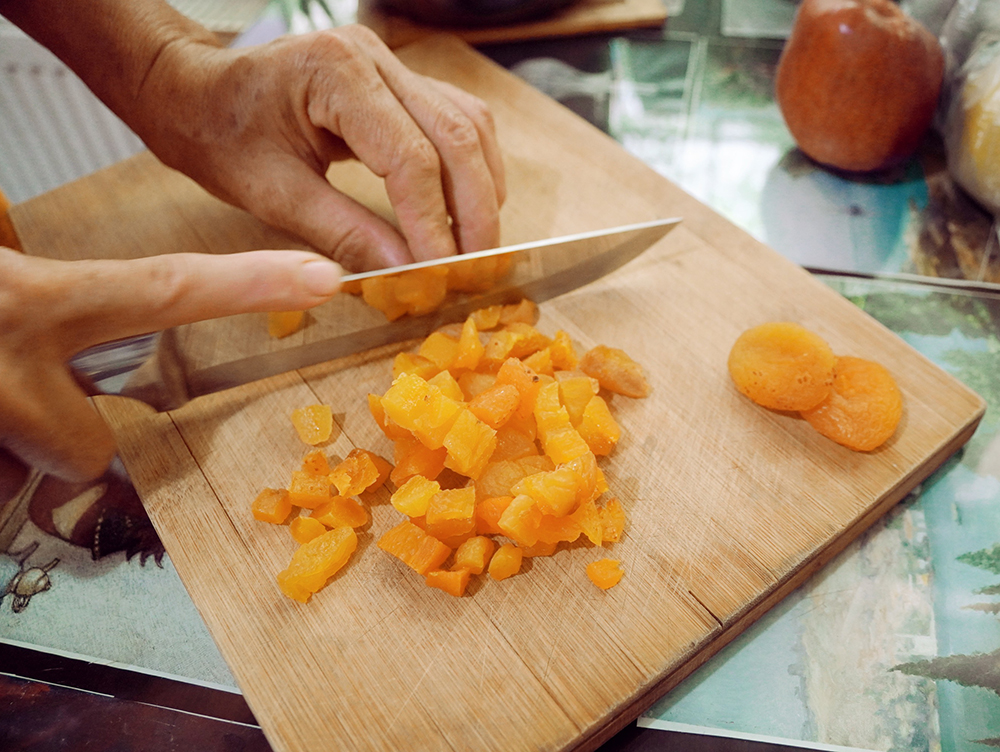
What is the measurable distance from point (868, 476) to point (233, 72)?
1654mm

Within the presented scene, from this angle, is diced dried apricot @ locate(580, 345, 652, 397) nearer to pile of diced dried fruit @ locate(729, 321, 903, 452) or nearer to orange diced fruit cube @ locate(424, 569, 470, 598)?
pile of diced dried fruit @ locate(729, 321, 903, 452)

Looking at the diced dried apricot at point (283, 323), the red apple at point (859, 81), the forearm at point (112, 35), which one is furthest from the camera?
the red apple at point (859, 81)

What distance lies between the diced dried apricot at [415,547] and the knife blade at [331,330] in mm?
511

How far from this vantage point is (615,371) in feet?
4.83

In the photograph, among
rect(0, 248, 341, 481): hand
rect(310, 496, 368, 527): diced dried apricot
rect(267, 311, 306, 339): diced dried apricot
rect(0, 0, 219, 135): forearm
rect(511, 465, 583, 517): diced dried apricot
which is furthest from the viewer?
rect(0, 0, 219, 135): forearm

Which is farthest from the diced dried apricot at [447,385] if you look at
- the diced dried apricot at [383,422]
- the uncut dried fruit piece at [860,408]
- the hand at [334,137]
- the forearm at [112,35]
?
the forearm at [112,35]

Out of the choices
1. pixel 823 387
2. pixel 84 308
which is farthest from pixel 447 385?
pixel 823 387

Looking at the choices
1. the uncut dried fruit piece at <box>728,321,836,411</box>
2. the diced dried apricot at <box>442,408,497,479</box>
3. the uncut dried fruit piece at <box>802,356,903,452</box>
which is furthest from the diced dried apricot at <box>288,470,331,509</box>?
the uncut dried fruit piece at <box>802,356,903,452</box>

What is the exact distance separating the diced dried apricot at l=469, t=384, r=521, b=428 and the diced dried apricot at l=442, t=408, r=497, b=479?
2 centimetres

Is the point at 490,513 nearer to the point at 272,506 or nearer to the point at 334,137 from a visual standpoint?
the point at 272,506

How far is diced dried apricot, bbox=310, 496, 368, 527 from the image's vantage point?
4.22 feet

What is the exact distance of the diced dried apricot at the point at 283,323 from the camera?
1567mm

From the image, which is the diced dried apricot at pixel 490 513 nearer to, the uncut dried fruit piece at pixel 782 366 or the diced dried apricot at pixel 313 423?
the diced dried apricot at pixel 313 423

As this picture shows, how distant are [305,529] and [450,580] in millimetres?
296
